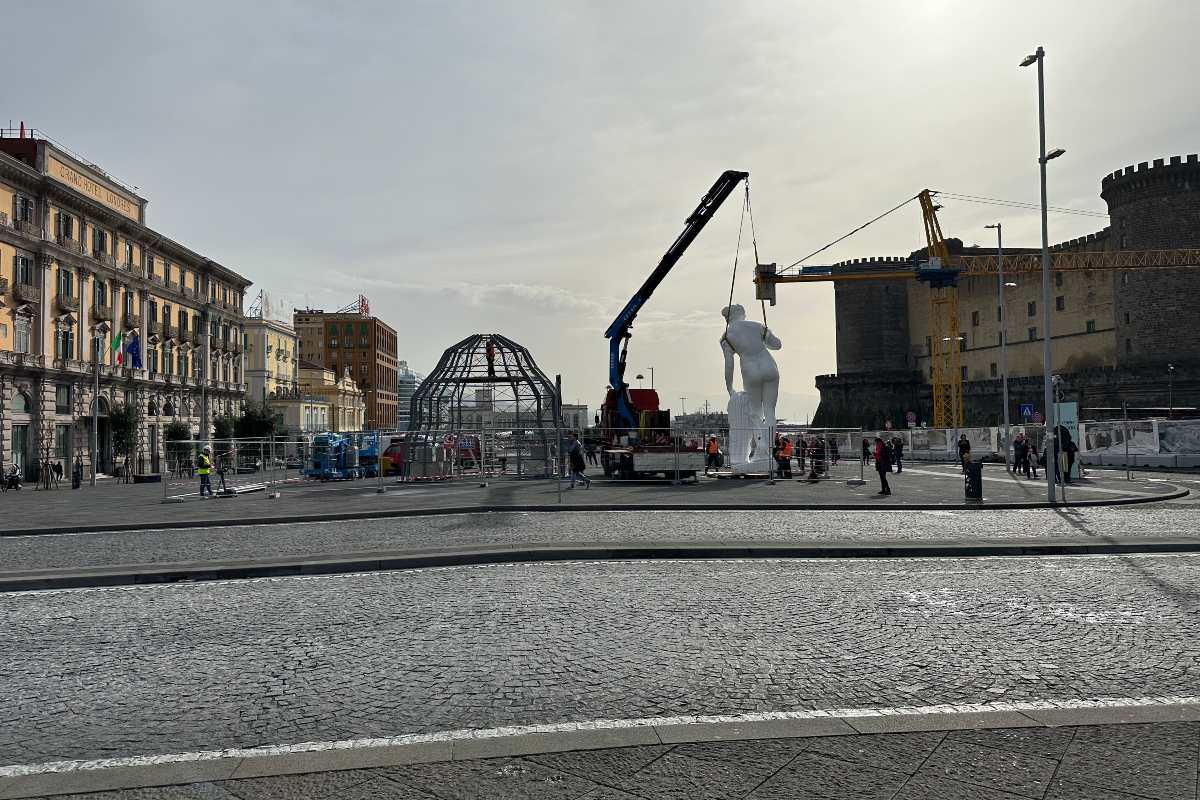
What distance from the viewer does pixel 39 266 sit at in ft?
148

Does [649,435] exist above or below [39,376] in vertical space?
below

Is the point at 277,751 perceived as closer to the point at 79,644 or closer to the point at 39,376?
the point at 79,644

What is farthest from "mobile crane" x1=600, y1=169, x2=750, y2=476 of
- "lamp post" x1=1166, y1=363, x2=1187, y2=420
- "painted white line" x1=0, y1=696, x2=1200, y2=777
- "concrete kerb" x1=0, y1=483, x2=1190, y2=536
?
"lamp post" x1=1166, y1=363, x2=1187, y2=420

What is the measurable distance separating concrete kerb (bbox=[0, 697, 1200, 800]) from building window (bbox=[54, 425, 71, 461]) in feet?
160

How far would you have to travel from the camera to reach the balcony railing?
4644 cm

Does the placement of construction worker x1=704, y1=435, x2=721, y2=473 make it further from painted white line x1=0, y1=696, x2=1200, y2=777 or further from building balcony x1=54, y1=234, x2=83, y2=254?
building balcony x1=54, y1=234, x2=83, y2=254

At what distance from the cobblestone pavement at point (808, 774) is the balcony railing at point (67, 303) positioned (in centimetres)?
5048

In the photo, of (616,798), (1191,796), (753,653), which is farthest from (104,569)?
(1191,796)

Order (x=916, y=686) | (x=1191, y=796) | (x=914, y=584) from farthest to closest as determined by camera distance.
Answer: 1. (x=914, y=584)
2. (x=916, y=686)
3. (x=1191, y=796)

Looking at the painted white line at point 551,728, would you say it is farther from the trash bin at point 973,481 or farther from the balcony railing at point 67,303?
the balcony railing at point 67,303

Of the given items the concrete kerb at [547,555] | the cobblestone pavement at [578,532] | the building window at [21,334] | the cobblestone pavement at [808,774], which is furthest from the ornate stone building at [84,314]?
the cobblestone pavement at [808,774]

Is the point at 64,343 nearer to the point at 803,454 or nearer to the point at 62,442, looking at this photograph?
the point at 62,442

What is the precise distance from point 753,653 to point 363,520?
1233 centimetres

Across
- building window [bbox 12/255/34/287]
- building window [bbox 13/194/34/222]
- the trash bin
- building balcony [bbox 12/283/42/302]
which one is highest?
building window [bbox 13/194/34/222]
